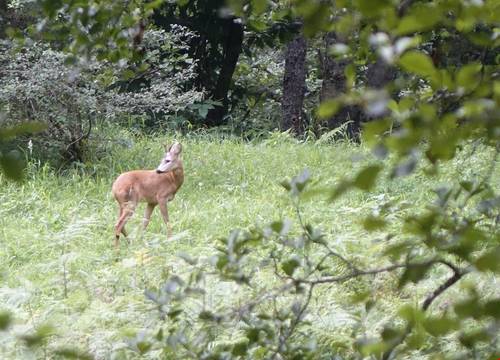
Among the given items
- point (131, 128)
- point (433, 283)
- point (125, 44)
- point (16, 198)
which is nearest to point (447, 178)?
point (433, 283)

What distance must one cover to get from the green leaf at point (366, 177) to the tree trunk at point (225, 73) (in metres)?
13.2

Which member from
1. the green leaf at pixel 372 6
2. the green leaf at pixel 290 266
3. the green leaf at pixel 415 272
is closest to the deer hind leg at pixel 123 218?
the green leaf at pixel 290 266

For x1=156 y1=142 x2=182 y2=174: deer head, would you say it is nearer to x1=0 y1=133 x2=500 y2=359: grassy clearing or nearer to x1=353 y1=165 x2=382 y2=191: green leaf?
x1=0 y1=133 x2=500 y2=359: grassy clearing

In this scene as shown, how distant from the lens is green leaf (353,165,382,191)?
1.15m

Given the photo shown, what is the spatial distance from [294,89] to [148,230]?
6.91 meters

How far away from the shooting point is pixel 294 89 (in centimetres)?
1417

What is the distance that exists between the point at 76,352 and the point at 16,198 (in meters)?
7.29

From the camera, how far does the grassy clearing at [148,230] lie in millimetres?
4797

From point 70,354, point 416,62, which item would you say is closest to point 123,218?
point 70,354

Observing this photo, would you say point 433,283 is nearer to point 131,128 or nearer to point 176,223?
point 176,223

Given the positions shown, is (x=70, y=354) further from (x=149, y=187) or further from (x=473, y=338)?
(x=149, y=187)

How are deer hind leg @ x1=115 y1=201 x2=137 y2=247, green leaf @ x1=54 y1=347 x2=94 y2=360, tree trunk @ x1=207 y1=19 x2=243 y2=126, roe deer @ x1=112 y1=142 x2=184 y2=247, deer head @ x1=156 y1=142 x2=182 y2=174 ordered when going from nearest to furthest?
1. green leaf @ x1=54 y1=347 x2=94 y2=360
2. deer hind leg @ x1=115 y1=201 x2=137 y2=247
3. roe deer @ x1=112 y1=142 x2=184 y2=247
4. deer head @ x1=156 y1=142 x2=182 y2=174
5. tree trunk @ x1=207 y1=19 x2=243 y2=126

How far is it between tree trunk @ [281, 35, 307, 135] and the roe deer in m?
6.38

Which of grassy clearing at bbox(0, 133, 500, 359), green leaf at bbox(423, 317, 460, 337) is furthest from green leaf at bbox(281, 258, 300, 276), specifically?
green leaf at bbox(423, 317, 460, 337)
